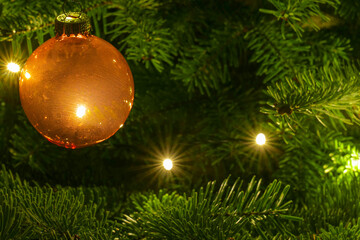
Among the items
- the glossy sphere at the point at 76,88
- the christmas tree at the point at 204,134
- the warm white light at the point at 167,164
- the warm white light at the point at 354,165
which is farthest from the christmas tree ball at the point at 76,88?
the warm white light at the point at 354,165

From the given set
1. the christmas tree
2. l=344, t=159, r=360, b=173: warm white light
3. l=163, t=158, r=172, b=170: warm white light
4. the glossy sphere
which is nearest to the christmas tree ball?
the glossy sphere

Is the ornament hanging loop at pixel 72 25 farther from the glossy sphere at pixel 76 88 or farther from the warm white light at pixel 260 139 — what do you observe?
the warm white light at pixel 260 139

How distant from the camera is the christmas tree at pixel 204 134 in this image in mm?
578

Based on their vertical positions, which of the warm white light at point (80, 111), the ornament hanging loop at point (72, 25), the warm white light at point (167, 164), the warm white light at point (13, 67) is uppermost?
the warm white light at point (13, 67)

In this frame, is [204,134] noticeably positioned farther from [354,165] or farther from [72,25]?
[72,25]

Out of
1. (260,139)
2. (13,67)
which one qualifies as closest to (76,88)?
(13,67)

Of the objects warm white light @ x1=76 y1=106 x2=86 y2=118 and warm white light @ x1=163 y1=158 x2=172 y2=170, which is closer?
warm white light @ x1=76 y1=106 x2=86 y2=118

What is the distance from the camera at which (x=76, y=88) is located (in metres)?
0.54

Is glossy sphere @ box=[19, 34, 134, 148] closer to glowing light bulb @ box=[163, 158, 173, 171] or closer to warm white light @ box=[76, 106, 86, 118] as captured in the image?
warm white light @ box=[76, 106, 86, 118]

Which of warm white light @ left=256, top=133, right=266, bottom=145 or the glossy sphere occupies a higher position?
warm white light @ left=256, top=133, right=266, bottom=145

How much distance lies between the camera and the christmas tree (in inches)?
22.7

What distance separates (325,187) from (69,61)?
523 millimetres

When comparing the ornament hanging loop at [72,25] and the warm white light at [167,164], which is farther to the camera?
the warm white light at [167,164]

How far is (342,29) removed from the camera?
36.1 inches
